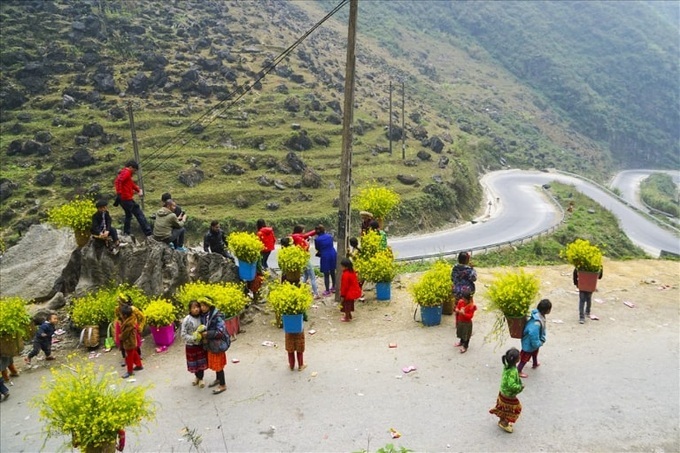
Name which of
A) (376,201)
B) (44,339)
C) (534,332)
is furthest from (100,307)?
(534,332)

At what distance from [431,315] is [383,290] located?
195 cm

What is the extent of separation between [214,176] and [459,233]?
18214mm

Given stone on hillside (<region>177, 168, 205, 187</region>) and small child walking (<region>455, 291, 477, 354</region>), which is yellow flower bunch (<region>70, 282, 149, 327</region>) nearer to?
small child walking (<region>455, 291, 477, 354</region>)

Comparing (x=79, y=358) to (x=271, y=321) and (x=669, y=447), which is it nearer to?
(x=271, y=321)

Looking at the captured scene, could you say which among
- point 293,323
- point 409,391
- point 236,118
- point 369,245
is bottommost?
point 409,391

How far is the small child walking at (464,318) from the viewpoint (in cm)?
969

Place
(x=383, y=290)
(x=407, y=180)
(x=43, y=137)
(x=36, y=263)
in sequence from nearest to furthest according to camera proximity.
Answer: (x=383, y=290)
(x=36, y=263)
(x=43, y=137)
(x=407, y=180)

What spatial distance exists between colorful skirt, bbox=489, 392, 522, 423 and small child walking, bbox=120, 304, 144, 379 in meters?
6.69

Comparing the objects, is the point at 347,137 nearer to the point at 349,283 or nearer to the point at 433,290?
the point at 349,283

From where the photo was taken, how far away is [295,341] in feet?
31.2

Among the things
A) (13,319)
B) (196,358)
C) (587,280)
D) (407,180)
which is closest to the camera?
(196,358)

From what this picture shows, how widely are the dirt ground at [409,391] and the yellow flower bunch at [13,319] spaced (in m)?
1.21

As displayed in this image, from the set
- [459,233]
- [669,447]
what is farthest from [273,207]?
[669,447]

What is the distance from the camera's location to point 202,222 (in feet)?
105
